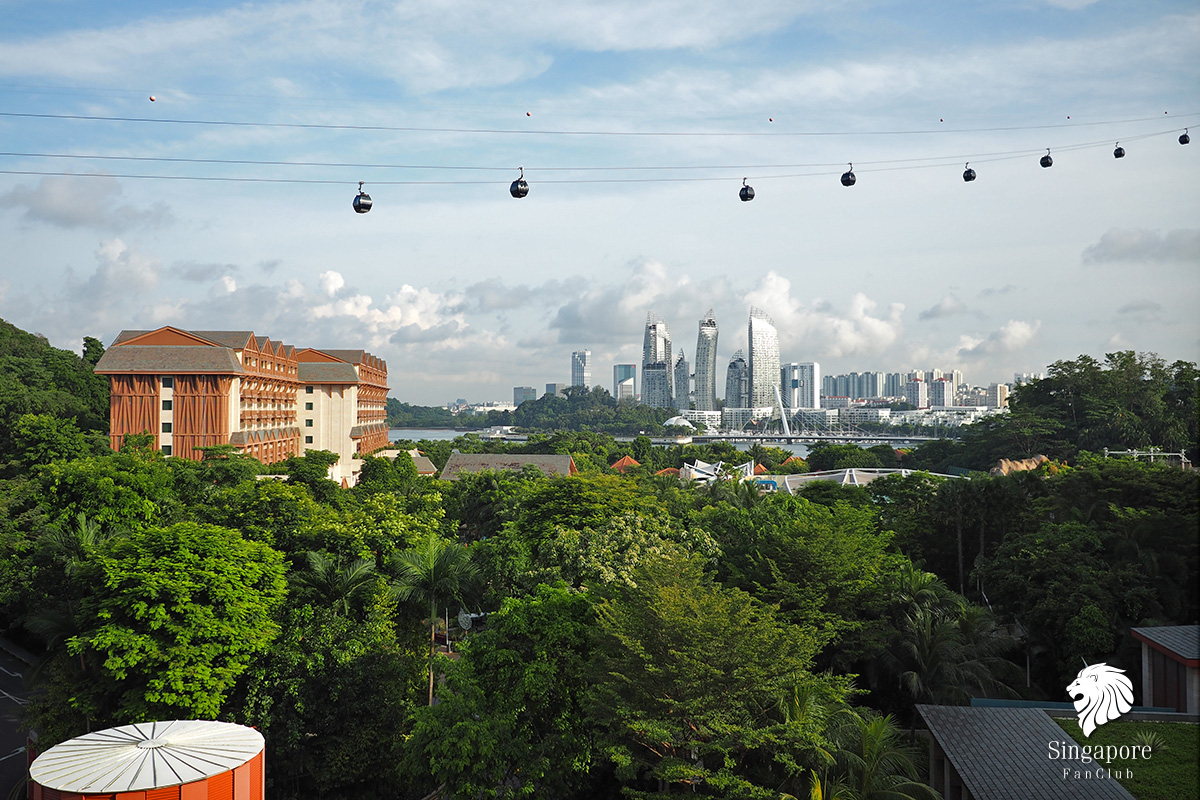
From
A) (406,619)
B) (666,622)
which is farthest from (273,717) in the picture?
(666,622)

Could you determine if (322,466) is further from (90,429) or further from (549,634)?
(549,634)

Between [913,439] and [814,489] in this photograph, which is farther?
[913,439]

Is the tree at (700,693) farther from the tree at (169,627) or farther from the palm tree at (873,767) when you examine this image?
the tree at (169,627)

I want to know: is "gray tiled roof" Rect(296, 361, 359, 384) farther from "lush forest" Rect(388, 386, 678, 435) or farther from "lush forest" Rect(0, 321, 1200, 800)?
"lush forest" Rect(388, 386, 678, 435)

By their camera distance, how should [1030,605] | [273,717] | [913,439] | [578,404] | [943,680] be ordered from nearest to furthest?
[273,717]
[943,680]
[1030,605]
[913,439]
[578,404]

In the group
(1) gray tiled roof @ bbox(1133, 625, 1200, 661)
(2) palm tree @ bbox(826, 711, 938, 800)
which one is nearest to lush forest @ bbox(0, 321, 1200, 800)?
(2) palm tree @ bbox(826, 711, 938, 800)

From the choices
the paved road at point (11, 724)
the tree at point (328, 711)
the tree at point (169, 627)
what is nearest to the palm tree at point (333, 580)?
the tree at point (328, 711)

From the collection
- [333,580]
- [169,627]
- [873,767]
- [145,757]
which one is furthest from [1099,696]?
[169,627]
